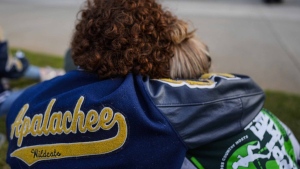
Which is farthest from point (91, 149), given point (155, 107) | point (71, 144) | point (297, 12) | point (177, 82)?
point (297, 12)

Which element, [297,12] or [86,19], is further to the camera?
[297,12]

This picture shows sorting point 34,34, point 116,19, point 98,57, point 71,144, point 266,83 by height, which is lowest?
point 34,34

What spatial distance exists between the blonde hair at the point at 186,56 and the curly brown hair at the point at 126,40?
3 cm

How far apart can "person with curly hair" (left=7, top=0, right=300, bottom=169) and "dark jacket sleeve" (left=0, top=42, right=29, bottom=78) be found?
1.76 m

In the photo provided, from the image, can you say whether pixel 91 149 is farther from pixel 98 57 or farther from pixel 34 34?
pixel 34 34

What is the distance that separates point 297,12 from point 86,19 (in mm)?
6841

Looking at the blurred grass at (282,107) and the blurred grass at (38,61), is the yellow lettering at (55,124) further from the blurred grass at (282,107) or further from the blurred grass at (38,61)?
the blurred grass at (38,61)

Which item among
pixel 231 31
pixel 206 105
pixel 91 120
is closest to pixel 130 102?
pixel 91 120

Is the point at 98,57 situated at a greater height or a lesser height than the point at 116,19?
lesser

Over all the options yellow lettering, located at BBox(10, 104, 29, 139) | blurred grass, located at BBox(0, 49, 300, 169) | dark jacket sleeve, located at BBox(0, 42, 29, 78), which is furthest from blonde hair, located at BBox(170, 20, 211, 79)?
dark jacket sleeve, located at BBox(0, 42, 29, 78)

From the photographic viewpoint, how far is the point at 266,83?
3.97 metres

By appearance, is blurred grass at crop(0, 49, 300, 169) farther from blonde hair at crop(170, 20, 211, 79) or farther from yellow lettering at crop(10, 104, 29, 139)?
blonde hair at crop(170, 20, 211, 79)

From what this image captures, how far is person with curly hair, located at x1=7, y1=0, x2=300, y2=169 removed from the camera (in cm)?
122

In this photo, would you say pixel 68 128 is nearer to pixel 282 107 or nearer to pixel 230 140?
pixel 230 140
